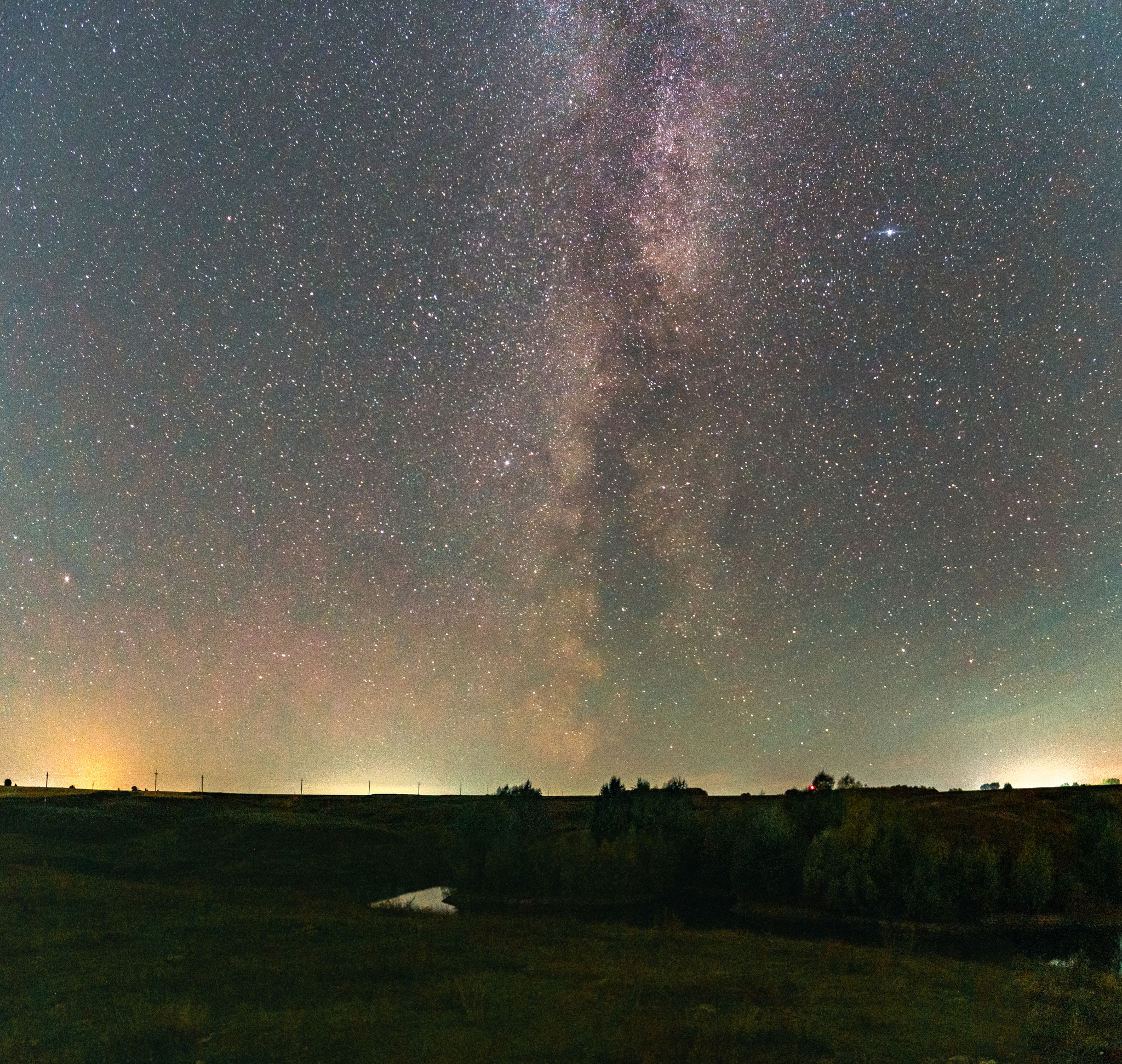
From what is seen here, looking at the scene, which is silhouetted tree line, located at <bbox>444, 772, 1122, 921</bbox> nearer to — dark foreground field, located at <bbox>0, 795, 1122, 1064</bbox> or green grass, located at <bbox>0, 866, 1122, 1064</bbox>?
dark foreground field, located at <bbox>0, 795, 1122, 1064</bbox>

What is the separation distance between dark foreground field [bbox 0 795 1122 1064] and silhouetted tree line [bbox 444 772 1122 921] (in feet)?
18.5

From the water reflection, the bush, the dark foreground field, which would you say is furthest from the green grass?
the bush

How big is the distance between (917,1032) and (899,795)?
6402 cm

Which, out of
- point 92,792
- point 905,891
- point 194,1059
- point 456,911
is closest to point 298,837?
point 456,911

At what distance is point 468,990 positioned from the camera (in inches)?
715

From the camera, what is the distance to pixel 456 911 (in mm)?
34031

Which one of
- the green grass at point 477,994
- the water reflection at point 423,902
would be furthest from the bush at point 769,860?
the green grass at point 477,994

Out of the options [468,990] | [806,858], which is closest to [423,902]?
[806,858]

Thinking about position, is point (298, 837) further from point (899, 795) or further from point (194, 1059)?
point (194, 1059)

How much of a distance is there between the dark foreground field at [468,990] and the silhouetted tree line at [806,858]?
5.64 m

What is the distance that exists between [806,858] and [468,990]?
1074 inches

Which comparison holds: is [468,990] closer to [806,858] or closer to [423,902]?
[423,902]

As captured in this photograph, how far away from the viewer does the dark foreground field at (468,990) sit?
48.5 feet

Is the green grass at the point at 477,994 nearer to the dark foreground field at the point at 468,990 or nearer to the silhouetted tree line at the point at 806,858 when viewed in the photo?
the dark foreground field at the point at 468,990
